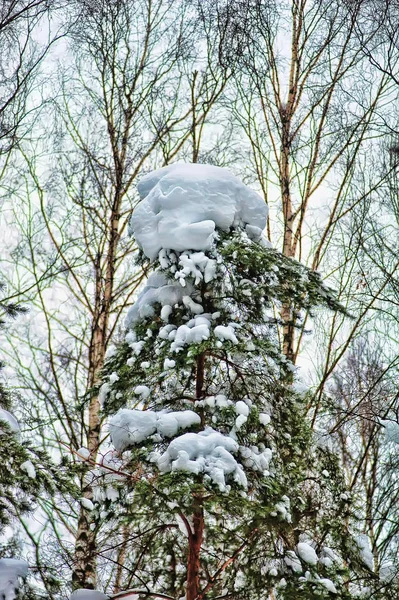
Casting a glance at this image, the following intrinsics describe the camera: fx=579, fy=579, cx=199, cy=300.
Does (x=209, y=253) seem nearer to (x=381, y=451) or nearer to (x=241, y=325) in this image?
(x=241, y=325)

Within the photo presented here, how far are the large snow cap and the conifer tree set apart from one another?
0.01 meters

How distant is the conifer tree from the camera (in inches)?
156

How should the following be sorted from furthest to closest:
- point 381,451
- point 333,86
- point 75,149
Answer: point 381,451, point 75,149, point 333,86

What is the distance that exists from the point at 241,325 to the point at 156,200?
4.27 ft

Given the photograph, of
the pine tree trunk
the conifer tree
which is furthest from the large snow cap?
the pine tree trunk

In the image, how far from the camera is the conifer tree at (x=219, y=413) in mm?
3975

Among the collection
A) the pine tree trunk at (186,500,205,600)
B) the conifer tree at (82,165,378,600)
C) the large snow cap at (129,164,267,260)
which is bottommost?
the pine tree trunk at (186,500,205,600)

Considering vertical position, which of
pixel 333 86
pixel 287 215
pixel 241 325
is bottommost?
pixel 241 325

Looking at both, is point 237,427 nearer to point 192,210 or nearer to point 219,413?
point 219,413

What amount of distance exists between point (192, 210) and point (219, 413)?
165 centimetres

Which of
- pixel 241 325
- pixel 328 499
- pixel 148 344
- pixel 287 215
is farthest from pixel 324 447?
pixel 287 215

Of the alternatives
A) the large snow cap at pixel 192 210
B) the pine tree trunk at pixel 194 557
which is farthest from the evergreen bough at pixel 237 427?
the large snow cap at pixel 192 210

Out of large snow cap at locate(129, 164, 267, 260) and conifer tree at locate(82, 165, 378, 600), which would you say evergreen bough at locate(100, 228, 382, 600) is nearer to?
conifer tree at locate(82, 165, 378, 600)

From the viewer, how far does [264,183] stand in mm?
8711
